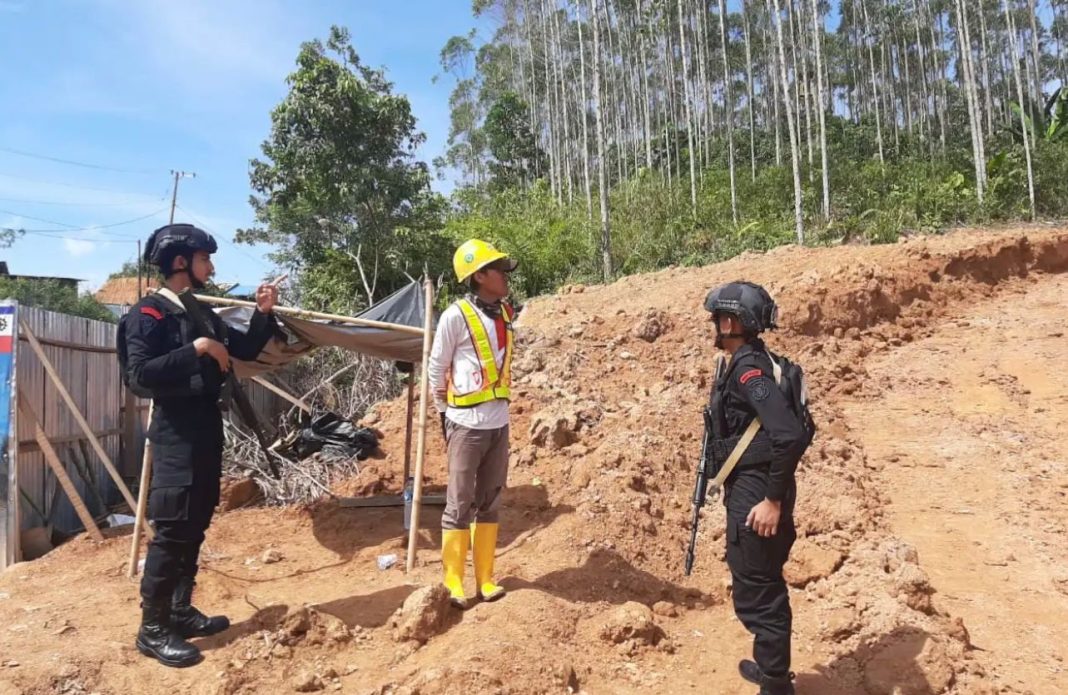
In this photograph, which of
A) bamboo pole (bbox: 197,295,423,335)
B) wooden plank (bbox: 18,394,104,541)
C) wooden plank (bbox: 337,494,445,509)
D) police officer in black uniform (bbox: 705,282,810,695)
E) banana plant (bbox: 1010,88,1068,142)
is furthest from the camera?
banana plant (bbox: 1010,88,1068,142)

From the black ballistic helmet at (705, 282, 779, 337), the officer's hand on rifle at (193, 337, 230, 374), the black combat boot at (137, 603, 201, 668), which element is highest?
the black ballistic helmet at (705, 282, 779, 337)

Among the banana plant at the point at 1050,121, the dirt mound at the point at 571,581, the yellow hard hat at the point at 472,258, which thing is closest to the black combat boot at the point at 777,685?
the dirt mound at the point at 571,581

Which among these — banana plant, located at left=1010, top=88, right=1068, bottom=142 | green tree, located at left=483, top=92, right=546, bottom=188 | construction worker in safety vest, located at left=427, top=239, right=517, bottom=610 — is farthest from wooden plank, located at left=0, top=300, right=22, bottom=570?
green tree, located at left=483, top=92, right=546, bottom=188

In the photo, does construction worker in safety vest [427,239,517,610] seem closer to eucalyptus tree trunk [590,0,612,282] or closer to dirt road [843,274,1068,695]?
dirt road [843,274,1068,695]

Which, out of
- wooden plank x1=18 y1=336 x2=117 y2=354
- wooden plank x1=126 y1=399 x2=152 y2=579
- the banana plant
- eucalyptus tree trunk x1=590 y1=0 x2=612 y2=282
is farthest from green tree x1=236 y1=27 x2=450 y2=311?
the banana plant

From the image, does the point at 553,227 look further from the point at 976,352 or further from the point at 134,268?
the point at 134,268

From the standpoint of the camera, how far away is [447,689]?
2.85 meters

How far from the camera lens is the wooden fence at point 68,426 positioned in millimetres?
5039

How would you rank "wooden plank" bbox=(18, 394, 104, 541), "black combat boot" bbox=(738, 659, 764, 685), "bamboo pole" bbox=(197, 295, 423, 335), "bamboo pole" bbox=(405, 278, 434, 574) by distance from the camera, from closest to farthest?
1. "black combat boot" bbox=(738, 659, 764, 685)
2. "bamboo pole" bbox=(405, 278, 434, 574)
3. "bamboo pole" bbox=(197, 295, 423, 335)
4. "wooden plank" bbox=(18, 394, 104, 541)

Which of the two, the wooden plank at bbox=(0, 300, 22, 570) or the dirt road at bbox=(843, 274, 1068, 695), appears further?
the wooden plank at bbox=(0, 300, 22, 570)

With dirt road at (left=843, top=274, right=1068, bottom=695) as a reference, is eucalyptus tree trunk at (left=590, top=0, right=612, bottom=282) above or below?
above

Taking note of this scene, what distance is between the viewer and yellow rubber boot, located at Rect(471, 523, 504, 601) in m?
3.68

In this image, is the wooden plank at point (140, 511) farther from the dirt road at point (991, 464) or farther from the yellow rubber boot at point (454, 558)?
the dirt road at point (991, 464)

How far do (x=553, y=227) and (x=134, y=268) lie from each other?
31352 millimetres
